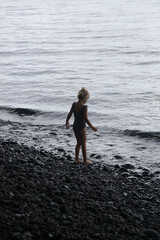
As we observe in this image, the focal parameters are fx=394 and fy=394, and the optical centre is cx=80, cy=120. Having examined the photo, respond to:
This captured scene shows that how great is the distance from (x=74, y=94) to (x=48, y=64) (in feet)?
36.4

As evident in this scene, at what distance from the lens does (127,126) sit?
16266 mm

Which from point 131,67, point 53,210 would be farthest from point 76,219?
point 131,67

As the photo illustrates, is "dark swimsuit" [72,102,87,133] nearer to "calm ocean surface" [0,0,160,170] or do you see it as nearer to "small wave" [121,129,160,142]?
"calm ocean surface" [0,0,160,170]

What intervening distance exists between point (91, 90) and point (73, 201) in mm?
16034

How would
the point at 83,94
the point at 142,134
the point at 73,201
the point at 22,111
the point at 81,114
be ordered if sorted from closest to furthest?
the point at 73,201 < the point at 83,94 < the point at 81,114 < the point at 142,134 < the point at 22,111

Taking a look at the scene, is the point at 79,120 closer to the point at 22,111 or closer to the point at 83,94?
the point at 83,94

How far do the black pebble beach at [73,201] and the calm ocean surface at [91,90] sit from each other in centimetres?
219

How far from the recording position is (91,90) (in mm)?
23562

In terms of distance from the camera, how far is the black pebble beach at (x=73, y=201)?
671 cm

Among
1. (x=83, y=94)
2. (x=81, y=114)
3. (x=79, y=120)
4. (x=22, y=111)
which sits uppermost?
(x=83, y=94)

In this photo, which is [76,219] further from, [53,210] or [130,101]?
[130,101]

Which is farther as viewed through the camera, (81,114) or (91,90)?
(91,90)

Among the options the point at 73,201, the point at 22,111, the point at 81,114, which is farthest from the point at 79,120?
the point at 22,111

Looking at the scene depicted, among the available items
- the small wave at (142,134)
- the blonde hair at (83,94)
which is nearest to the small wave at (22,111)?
the small wave at (142,134)
